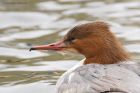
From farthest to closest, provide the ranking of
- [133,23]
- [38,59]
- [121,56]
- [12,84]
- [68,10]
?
[68,10] → [133,23] → [38,59] → [12,84] → [121,56]

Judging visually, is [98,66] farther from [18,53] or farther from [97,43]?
[18,53]

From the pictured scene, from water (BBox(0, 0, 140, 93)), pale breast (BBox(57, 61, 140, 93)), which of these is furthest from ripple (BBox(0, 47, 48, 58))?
pale breast (BBox(57, 61, 140, 93))

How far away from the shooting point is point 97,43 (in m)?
7.38

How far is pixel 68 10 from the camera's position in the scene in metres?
11.9

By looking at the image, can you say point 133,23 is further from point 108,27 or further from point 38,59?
point 108,27

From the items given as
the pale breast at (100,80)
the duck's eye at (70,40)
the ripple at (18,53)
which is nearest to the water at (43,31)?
the ripple at (18,53)

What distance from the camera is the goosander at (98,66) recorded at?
253 inches

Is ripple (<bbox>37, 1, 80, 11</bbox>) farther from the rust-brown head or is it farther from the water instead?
the rust-brown head

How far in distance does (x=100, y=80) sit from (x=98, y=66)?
436 millimetres

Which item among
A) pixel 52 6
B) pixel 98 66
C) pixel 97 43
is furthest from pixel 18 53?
pixel 52 6

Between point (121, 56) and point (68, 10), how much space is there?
469 cm

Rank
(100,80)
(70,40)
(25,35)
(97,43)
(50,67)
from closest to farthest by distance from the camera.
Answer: (100,80) → (97,43) → (70,40) → (50,67) → (25,35)

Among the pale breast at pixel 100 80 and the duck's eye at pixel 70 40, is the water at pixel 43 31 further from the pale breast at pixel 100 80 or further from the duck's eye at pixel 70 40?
the pale breast at pixel 100 80

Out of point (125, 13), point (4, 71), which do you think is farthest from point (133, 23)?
point (4, 71)
